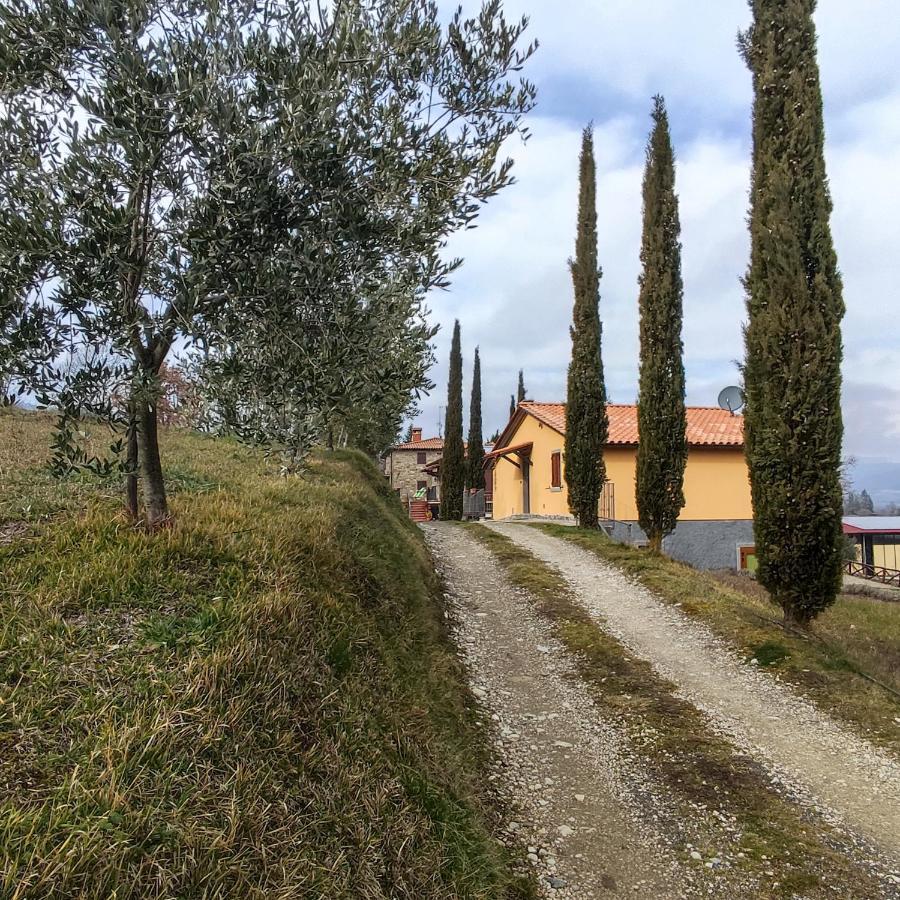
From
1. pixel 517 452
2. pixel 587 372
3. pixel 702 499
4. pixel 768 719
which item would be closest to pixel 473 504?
pixel 517 452

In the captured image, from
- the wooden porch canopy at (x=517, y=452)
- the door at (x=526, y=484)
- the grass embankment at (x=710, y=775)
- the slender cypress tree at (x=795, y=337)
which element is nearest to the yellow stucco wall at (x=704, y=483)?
the wooden porch canopy at (x=517, y=452)

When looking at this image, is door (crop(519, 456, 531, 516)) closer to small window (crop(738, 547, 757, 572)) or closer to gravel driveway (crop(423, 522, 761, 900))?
small window (crop(738, 547, 757, 572))

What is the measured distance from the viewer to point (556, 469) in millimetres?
23234

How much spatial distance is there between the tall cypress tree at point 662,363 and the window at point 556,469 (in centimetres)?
893

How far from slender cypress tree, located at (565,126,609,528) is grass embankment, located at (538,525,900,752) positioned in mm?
3985

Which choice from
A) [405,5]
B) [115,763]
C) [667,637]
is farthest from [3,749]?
[667,637]

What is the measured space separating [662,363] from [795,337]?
18.6 ft

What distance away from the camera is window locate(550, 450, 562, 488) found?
22953 millimetres

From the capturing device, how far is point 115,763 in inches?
96.7

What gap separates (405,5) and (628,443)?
18.0 meters

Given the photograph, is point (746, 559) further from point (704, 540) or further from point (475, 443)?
point (475, 443)

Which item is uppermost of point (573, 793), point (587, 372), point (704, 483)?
point (587, 372)

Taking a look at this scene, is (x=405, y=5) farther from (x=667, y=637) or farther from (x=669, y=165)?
(x=669, y=165)

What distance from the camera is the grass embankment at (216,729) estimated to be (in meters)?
2.25
